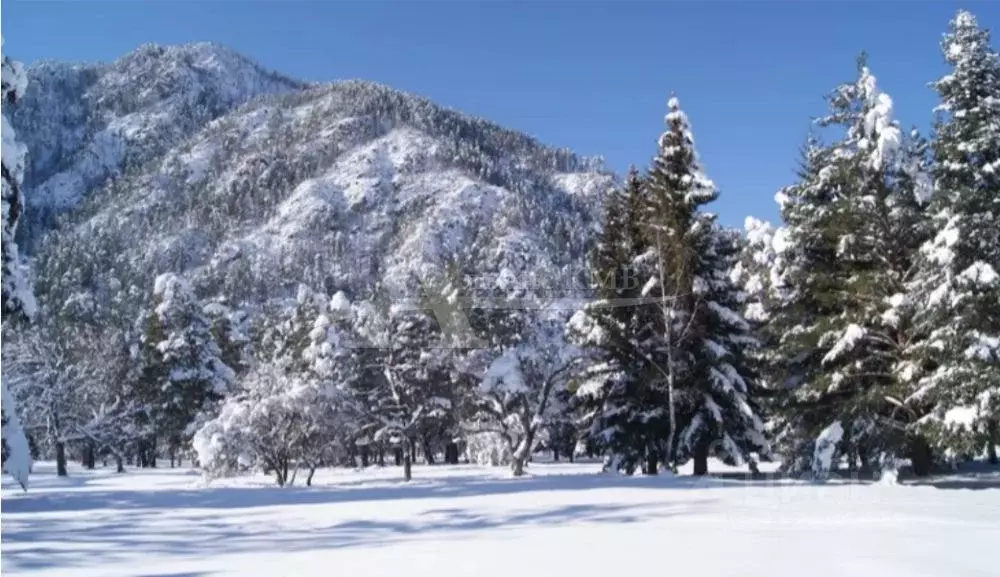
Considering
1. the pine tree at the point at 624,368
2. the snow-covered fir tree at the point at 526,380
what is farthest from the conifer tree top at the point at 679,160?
the snow-covered fir tree at the point at 526,380

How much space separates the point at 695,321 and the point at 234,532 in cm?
1753

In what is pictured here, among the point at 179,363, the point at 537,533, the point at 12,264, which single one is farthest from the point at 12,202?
the point at 179,363

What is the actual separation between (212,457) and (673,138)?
20625mm

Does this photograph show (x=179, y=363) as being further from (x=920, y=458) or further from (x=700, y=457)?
(x=920, y=458)

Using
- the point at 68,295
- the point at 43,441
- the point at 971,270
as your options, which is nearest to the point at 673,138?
the point at 971,270

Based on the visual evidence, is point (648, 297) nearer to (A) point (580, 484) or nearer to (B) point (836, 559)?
(A) point (580, 484)

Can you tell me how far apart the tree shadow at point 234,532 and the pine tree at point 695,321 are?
9640 millimetres

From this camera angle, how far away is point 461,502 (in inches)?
741

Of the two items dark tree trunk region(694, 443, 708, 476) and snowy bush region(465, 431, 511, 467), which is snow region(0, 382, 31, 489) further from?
snowy bush region(465, 431, 511, 467)

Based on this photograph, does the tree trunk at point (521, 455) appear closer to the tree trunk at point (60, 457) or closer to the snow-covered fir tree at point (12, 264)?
the snow-covered fir tree at point (12, 264)

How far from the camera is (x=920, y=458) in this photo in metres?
24.2

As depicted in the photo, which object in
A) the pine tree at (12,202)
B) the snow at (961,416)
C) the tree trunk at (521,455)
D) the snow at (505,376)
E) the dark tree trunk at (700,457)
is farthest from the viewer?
the tree trunk at (521,455)

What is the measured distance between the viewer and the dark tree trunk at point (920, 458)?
2336 centimetres

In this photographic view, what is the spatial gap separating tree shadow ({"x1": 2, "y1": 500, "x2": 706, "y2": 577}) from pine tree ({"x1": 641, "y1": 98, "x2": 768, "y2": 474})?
9.64 meters
